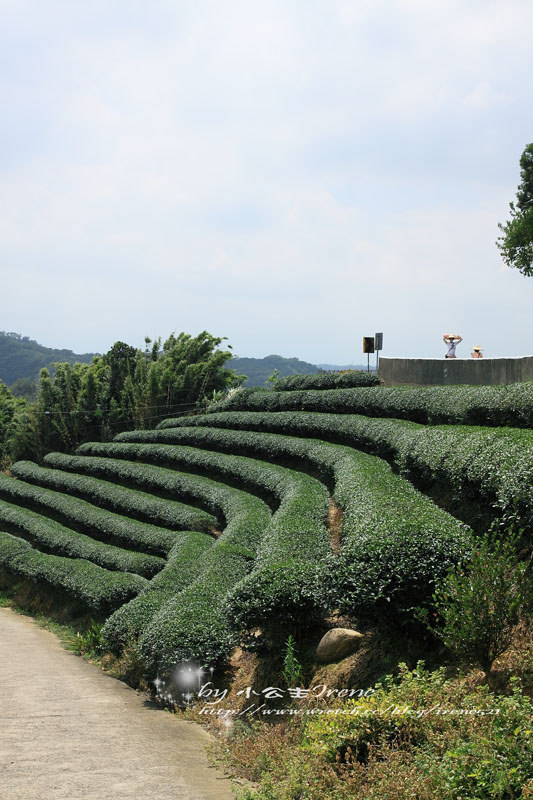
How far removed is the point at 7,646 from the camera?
1327 centimetres

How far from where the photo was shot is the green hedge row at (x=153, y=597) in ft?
37.5

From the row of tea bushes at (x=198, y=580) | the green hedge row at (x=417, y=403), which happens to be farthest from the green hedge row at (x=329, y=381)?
the row of tea bushes at (x=198, y=580)

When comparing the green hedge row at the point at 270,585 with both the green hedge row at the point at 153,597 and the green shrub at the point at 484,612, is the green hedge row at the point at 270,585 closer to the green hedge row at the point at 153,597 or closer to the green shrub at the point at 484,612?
the green hedge row at the point at 153,597

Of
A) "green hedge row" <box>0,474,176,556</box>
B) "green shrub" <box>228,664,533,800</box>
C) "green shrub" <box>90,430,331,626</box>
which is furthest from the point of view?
"green hedge row" <box>0,474,176,556</box>

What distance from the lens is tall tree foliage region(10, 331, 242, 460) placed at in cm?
3428

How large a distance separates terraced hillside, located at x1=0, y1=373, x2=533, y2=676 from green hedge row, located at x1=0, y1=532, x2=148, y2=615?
5 centimetres

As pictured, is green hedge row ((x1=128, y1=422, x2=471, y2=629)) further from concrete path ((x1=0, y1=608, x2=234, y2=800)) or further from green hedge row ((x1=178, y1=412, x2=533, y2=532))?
concrete path ((x1=0, y1=608, x2=234, y2=800))

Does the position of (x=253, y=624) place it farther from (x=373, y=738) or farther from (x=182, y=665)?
(x=373, y=738)

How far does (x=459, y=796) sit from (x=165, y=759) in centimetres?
337

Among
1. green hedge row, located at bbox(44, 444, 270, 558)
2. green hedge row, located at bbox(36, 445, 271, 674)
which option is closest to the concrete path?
green hedge row, located at bbox(36, 445, 271, 674)

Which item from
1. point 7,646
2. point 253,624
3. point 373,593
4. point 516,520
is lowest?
point 7,646

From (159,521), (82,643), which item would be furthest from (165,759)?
(159,521)

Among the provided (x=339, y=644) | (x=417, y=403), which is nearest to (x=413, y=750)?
(x=339, y=644)

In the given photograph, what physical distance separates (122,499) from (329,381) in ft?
29.9
